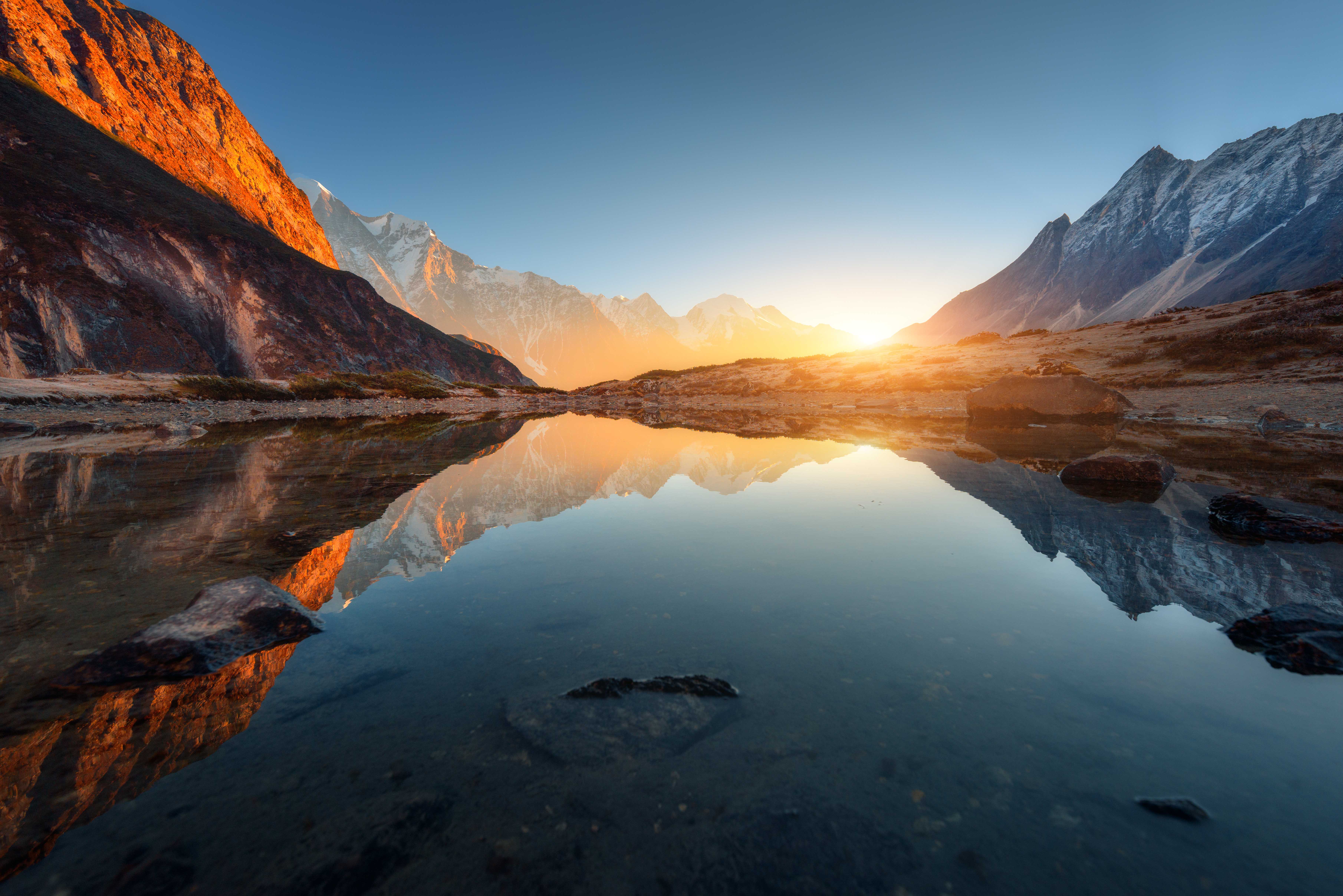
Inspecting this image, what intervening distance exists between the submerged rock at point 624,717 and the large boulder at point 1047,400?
1392 inches

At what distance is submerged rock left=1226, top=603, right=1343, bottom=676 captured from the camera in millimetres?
4637

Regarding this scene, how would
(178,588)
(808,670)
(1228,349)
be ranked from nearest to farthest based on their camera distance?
(808,670) < (178,588) < (1228,349)

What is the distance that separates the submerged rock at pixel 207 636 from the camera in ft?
14.8

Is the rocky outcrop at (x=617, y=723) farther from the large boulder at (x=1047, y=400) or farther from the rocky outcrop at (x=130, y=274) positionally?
the rocky outcrop at (x=130, y=274)

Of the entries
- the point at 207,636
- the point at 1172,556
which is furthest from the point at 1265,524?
the point at 207,636

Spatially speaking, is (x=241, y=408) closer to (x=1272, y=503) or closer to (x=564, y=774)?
(x=564, y=774)

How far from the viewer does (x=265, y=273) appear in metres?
71.4

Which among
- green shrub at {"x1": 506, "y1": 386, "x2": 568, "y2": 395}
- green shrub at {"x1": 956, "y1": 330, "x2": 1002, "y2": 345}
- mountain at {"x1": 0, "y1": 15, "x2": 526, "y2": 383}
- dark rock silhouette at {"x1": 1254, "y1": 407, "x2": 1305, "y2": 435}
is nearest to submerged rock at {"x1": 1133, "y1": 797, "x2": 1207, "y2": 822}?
dark rock silhouette at {"x1": 1254, "y1": 407, "x2": 1305, "y2": 435}

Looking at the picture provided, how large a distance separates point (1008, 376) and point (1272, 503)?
26.2 metres

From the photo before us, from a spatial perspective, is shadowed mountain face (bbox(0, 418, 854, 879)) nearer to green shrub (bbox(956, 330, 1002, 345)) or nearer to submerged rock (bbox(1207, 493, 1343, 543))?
submerged rock (bbox(1207, 493, 1343, 543))

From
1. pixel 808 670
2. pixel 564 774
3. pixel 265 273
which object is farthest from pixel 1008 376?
pixel 265 273

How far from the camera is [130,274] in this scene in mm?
53719

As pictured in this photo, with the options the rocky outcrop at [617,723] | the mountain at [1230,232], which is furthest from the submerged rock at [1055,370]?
the mountain at [1230,232]

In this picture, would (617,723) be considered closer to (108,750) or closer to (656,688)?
(656,688)
